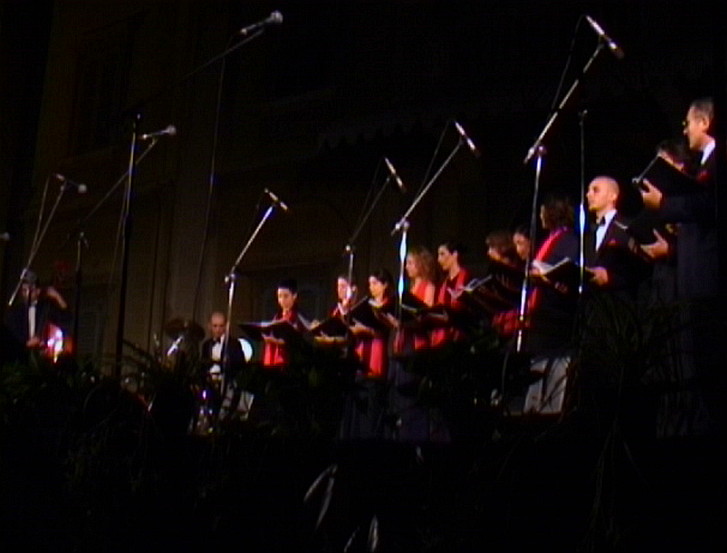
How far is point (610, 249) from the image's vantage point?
567 centimetres

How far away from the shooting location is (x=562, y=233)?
6379mm

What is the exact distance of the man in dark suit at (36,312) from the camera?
32.0ft

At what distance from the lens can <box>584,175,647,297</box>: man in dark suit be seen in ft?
18.3

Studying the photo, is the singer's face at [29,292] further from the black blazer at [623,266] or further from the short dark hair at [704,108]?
the short dark hair at [704,108]

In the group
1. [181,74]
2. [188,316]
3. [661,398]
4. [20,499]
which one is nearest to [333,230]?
[188,316]

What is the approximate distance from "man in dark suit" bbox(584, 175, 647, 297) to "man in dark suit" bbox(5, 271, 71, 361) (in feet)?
16.3

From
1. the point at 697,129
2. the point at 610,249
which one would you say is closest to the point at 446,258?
the point at 610,249

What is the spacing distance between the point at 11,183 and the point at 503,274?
9.00 m

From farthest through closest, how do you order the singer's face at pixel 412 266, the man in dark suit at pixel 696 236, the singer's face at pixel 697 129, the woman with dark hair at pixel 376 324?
the singer's face at pixel 412 266 → the woman with dark hair at pixel 376 324 → the singer's face at pixel 697 129 → the man in dark suit at pixel 696 236

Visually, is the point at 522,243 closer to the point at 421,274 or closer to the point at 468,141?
the point at 468,141

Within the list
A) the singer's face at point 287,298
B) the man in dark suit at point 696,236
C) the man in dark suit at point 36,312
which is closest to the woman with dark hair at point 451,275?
the singer's face at point 287,298

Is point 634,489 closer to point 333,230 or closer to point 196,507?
point 196,507

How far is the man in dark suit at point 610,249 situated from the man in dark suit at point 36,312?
496 centimetres

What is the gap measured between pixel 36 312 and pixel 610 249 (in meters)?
5.63
